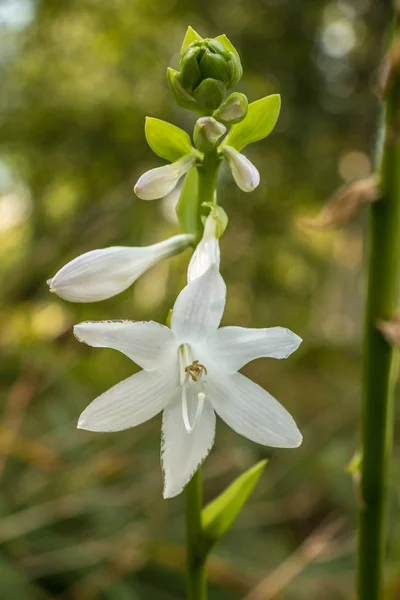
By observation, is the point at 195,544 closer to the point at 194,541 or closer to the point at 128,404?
the point at 194,541

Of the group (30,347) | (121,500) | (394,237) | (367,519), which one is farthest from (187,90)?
(30,347)

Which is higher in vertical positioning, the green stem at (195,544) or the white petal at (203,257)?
the white petal at (203,257)

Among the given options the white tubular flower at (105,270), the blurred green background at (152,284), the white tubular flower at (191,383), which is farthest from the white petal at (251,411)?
the blurred green background at (152,284)

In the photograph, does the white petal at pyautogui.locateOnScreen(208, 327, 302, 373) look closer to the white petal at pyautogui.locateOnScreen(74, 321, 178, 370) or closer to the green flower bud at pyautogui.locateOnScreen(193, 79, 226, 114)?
the white petal at pyautogui.locateOnScreen(74, 321, 178, 370)

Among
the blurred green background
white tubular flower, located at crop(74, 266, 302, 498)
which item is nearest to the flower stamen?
white tubular flower, located at crop(74, 266, 302, 498)

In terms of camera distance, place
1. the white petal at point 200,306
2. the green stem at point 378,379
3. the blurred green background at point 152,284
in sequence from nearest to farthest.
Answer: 1. the white petal at point 200,306
2. the green stem at point 378,379
3. the blurred green background at point 152,284

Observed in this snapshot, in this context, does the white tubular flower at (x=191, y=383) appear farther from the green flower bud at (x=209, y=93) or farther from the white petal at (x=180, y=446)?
the green flower bud at (x=209, y=93)
